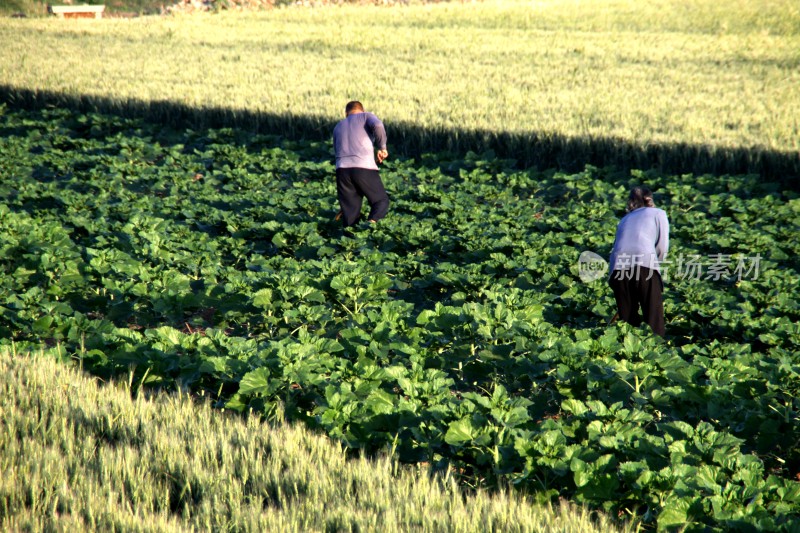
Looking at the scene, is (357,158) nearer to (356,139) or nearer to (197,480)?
(356,139)

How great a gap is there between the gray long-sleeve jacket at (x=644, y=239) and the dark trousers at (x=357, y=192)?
166 inches

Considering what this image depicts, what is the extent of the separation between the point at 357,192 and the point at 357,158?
48 cm

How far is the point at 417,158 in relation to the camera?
1445cm

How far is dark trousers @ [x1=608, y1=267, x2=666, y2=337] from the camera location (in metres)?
6.57

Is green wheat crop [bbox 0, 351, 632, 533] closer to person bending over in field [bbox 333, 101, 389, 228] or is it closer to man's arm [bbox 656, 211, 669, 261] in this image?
man's arm [bbox 656, 211, 669, 261]

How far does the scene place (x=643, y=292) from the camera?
661cm

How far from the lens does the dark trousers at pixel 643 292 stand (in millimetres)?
6574

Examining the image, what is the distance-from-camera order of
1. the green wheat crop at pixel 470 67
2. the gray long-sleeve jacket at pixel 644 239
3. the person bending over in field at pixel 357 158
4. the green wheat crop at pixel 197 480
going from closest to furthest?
1. the green wheat crop at pixel 197 480
2. the gray long-sleeve jacket at pixel 644 239
3. the person bending over in field at pixel 357 158
4. the green wheat crop at pixel 470 67

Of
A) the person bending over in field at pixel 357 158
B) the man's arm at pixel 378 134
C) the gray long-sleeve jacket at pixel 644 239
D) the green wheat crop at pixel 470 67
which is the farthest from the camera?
the green wheat crop at pixel 470 67

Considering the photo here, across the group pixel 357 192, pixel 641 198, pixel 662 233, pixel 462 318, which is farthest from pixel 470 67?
pixel 462 318

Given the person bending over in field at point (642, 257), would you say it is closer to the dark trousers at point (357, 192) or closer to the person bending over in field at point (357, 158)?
the person bending over in field at point (357, 158)

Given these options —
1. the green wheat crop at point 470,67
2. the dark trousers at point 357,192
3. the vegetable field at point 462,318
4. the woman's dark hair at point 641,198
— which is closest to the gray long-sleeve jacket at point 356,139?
the dark trousers at point 357,192

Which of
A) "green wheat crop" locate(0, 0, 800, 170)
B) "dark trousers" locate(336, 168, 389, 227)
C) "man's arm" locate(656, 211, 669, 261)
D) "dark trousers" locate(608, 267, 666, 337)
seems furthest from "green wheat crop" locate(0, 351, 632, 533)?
"green wheat crop" locate(0, 0, 800, 170)

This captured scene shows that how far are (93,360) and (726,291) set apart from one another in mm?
6149
